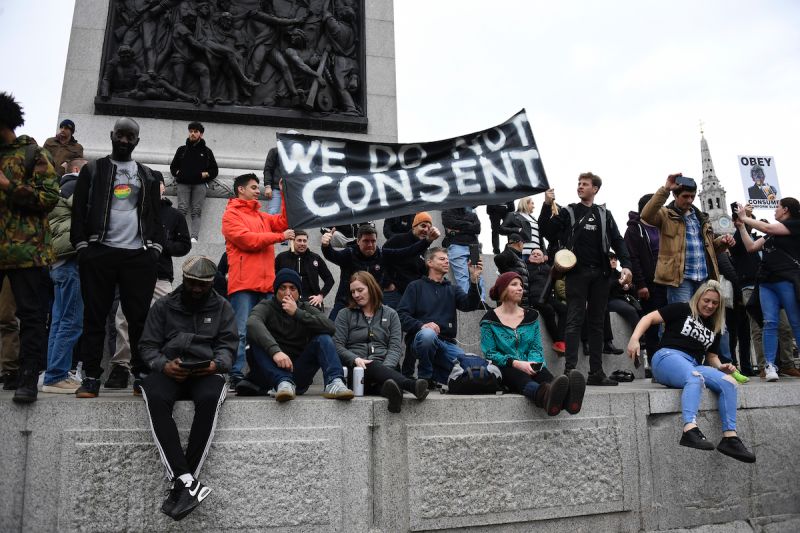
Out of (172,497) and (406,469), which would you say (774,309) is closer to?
(406,469)

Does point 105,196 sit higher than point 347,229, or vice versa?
point 347,229

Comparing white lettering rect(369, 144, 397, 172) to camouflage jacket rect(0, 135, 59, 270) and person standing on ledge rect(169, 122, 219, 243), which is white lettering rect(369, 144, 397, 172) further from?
person standing on ledge rect(169, 122, 219, 243)

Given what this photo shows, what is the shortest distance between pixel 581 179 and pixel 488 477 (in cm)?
402

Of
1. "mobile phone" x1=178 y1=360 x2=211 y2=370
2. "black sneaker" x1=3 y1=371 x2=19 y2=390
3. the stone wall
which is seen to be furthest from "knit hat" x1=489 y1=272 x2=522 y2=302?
"black sneaker" x1=3 y1=371 x2=19 y2=390

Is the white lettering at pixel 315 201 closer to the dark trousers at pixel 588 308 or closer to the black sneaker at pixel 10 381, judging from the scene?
the dark trousers at pixel 588 308

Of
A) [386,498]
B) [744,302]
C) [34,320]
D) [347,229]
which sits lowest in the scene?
[386,498]

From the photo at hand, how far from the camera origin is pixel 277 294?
221 inches

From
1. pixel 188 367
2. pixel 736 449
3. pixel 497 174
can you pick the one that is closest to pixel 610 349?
pixel 736 449

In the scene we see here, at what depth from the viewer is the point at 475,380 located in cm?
552

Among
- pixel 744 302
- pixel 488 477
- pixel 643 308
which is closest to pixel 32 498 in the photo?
pixel 488 477

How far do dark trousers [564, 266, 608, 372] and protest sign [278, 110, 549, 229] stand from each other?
113 centimetres

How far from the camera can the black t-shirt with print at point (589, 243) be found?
7.11m

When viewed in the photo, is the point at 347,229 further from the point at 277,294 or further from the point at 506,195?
the point at 277,294

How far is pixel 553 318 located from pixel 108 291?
5419 millimetres
